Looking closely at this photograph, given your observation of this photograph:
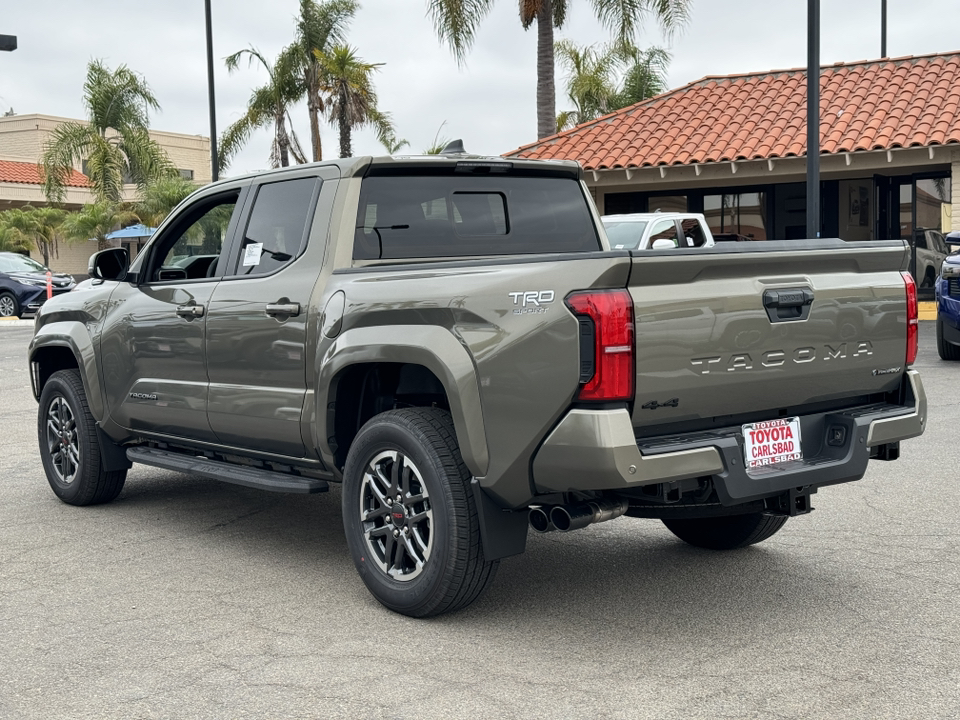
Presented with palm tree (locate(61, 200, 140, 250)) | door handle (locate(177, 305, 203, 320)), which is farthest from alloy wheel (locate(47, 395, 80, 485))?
palm tree (locate(61, 200, 140, 250))

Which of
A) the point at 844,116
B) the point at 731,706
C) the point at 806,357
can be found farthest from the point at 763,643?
the point at 844,116

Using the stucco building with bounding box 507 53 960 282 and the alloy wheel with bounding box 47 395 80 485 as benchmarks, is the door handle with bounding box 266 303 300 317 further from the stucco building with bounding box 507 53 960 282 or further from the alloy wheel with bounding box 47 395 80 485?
the stucco building with bounding box 507 53 960 282

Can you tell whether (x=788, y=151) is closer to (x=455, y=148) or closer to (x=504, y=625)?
(x=455, y=148)

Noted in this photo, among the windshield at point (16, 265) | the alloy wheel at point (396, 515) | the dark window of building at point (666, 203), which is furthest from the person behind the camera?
the windshield at point (16, 265)

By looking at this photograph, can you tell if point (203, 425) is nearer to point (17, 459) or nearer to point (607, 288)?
point (607, 288)

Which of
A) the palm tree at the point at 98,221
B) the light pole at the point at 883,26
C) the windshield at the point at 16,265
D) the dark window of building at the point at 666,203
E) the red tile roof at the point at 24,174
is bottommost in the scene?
the windshield at the point at 16,265

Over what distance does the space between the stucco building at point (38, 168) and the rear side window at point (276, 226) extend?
41.8 metres

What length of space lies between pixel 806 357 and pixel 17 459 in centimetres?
682

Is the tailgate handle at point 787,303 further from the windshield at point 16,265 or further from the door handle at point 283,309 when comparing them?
the windshield at point 16,265

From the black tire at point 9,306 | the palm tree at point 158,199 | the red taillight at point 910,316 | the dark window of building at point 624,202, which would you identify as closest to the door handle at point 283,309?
the red taillight at point 910,316

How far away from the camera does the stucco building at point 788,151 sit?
20.0 metres

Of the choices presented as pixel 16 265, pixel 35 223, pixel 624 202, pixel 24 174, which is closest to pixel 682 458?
pixel 624 202

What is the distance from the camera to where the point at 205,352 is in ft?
19.7

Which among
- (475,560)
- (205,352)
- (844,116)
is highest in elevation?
(844,116)
